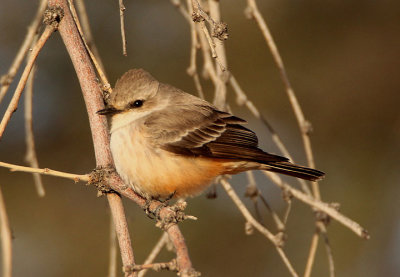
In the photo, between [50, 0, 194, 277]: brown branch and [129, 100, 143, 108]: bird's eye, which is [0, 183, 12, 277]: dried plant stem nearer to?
[50, 0, 194, 277]: brown branch

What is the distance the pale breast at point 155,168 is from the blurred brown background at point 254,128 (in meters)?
2.41

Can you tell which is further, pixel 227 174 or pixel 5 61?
pixel 5 61

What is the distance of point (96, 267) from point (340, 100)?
13.5 ft

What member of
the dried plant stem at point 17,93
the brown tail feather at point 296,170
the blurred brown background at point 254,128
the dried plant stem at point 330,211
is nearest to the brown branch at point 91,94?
the dried plant stem at point 17,93

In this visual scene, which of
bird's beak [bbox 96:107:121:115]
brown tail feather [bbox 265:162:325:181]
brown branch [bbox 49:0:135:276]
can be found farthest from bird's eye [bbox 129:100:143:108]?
brown tail feather [bbox 265:162:325:181]

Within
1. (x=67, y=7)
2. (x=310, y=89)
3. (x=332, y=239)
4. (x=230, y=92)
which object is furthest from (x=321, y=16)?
(x=67, y=7)

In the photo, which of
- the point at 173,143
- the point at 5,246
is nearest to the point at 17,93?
the point at 5,246

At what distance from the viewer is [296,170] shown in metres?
5.18

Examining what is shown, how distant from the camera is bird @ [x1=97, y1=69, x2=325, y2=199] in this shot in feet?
16.0

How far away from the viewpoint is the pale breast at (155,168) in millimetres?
4805

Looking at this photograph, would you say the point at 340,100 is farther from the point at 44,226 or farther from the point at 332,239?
the point at 44,226

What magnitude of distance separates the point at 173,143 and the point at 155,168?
1.20ft

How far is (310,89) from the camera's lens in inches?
332

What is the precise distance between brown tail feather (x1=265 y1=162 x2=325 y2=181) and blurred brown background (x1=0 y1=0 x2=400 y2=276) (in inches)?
91.4
